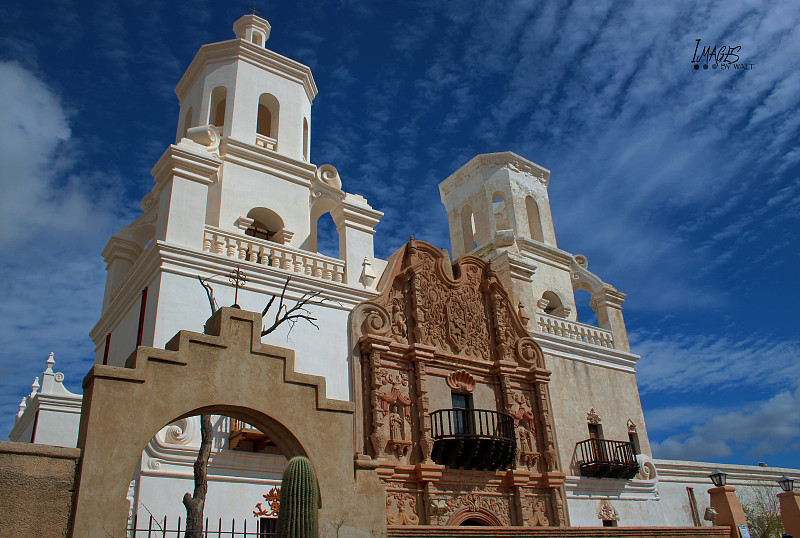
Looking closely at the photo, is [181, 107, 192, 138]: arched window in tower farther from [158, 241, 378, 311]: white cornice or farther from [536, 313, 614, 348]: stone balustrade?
[536, 313, 614, 348]: stone balustrade

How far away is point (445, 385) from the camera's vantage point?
17.2 meters

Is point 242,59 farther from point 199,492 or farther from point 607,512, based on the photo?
point 607,512

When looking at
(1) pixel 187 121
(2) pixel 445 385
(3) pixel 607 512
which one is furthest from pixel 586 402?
(1) pixel 187 121

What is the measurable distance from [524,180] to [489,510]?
44.9ft

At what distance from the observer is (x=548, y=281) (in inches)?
942

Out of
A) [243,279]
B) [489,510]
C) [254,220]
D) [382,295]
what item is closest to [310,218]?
[254,220]

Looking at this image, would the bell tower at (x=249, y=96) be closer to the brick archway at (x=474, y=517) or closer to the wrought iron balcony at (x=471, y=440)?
the wrought iron balcony at (x=471, y=440)

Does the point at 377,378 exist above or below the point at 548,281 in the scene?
below

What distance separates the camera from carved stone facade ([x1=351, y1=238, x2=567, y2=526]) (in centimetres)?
1534

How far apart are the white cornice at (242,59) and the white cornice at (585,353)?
1141 cm

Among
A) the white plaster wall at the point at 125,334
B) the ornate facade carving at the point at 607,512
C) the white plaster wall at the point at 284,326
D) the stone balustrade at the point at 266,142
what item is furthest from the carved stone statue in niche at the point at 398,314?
the ornate facade carving at the point at 607,512

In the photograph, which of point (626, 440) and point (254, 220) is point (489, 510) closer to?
point (626, 440)

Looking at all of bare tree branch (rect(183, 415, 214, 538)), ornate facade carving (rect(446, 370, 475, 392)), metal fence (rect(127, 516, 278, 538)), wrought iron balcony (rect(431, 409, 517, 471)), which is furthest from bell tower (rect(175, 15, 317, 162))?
metal fence (rect(127, 516, 278, 538))

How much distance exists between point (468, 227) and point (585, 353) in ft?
24.1
